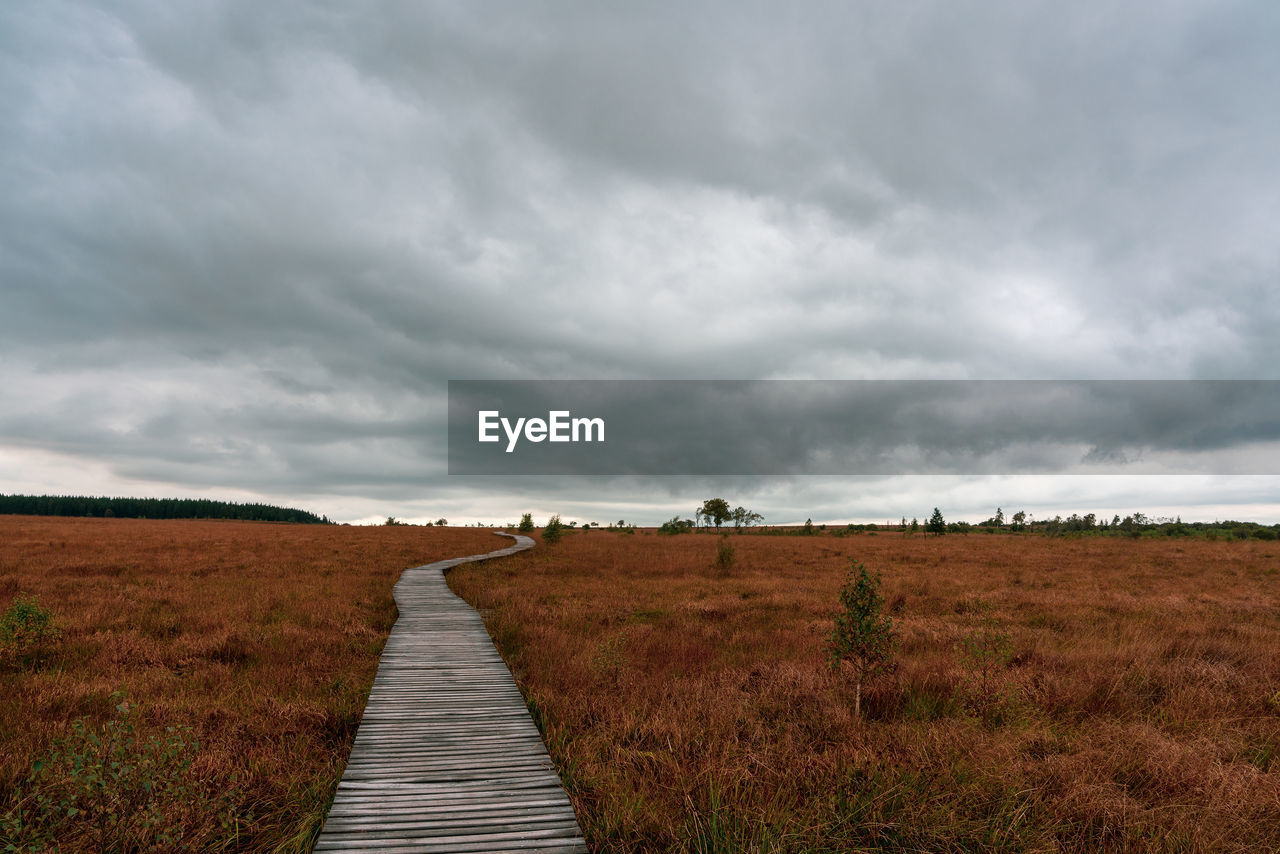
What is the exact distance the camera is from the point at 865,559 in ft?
104

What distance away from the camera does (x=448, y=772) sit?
532cm

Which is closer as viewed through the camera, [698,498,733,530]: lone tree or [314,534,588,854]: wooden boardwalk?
[314,534,588,854]: wooden boardwalk

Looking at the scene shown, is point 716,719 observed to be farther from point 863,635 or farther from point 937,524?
point 937,524

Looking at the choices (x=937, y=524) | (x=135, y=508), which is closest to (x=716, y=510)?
(x=937, y=524)

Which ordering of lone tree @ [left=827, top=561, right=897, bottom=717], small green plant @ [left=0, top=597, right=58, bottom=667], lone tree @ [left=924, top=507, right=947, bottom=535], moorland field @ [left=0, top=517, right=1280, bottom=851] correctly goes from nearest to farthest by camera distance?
moorland field @ [left=0, top=517, right=1280, bottom=851], lone tree @ [left=827, top=561, right=897, bottom=717], small green plant @ [left=0, top=597, right=58, bottom=667], lone tree @ [left=924, top=507, right=947, bottom=535]

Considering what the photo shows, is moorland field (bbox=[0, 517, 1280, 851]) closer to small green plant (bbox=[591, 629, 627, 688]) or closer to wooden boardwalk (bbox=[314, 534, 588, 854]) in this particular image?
small green plant (bbox=[591, 629, 627, 688])

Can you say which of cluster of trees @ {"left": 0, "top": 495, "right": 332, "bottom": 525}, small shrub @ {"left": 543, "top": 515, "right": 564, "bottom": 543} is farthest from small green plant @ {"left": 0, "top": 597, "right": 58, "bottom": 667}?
cluster of trees @ {"left": 0, "top": 495, "right": 332, "bottom": 525}

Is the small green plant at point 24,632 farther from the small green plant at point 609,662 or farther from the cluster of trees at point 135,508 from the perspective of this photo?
the cluster of trees at point 135,508

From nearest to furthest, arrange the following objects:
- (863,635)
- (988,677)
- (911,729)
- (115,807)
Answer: (115,807)
(911,729)
(863,635)
(988,677)

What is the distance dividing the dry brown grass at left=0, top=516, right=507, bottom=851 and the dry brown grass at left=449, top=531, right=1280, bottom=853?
93.3 inches

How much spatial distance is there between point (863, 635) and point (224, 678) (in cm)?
880

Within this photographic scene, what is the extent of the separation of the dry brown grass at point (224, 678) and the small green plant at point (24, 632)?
13.5 inches

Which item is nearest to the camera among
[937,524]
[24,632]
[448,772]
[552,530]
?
[448,772]

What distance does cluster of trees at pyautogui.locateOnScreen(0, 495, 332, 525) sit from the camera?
127 metres
